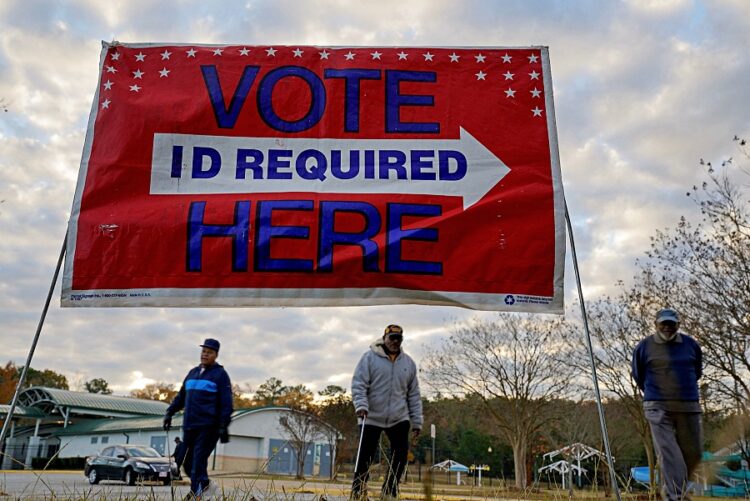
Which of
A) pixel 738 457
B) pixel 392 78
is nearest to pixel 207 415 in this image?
pixel 392 78

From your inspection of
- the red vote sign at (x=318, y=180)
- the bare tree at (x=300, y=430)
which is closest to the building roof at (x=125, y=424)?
the bare tree at (x=300, y=430)

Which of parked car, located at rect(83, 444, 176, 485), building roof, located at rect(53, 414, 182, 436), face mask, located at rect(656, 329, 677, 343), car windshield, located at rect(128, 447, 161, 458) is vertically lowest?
parked car, located at rect(83, 444, 176, 485)

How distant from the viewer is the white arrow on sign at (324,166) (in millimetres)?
4406

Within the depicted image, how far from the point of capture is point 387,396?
5.88m

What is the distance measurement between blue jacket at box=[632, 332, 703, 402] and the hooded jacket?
75.9 inches

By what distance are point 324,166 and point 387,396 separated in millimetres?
2309

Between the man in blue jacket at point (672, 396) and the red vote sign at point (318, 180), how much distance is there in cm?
195

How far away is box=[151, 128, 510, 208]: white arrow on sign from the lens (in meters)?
4.41

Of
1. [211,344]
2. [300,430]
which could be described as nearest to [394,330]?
[211,344]

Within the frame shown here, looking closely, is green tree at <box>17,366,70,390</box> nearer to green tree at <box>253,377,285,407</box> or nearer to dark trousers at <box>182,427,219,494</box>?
green tree at <box>253,377,285,407</box>

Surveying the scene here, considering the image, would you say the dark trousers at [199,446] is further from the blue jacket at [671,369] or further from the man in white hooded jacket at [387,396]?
the blue jacket at [671,369]

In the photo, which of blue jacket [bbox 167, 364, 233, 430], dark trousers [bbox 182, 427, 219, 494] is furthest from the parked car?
blue jacket [bbox 167, 364, 233, 430]

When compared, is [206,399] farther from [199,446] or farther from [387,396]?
[387,396]

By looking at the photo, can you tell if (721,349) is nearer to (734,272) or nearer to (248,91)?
(734,272)
